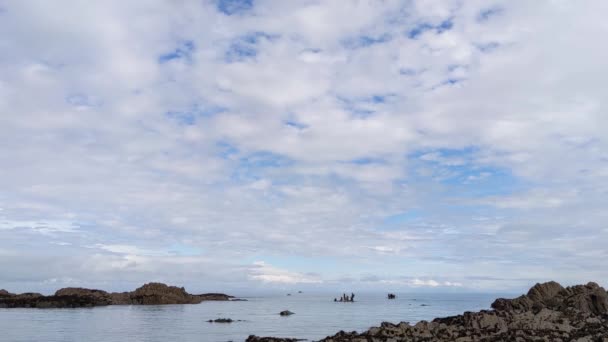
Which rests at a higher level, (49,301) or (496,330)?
(49,301)

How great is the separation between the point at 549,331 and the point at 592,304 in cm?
2508

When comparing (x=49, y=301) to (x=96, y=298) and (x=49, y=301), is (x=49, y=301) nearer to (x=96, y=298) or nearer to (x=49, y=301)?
(x=49, y=301)

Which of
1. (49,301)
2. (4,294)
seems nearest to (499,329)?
(49,301)

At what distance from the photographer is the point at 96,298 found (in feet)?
436

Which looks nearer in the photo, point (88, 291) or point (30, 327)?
point (30, 327)

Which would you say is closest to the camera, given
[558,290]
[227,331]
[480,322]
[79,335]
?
[480,322]

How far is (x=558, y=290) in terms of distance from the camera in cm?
7794

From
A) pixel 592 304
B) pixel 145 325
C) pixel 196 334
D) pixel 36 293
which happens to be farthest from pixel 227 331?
pixel 36 293

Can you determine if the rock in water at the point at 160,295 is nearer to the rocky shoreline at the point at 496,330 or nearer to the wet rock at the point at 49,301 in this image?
the wet rock at the point at 49,301

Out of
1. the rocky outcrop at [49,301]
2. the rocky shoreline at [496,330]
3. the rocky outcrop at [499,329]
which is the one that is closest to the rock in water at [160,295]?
the rocky outcrop at [49,301]

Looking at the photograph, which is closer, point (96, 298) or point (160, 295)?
point (96, 298)

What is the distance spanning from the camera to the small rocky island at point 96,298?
122m

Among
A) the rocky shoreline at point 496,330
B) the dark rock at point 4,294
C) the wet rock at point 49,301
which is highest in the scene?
the dark rock at point 4,294

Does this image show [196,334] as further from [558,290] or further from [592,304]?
[558,290]
